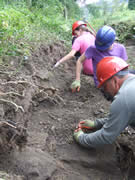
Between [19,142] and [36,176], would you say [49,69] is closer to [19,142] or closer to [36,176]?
[19,142]

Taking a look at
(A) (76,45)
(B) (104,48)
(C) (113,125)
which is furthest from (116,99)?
(A) (76,45)

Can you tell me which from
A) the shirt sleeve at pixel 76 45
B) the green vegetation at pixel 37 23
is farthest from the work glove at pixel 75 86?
the green vegetation at pixel 37 23

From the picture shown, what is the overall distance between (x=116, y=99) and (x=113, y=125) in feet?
0.81

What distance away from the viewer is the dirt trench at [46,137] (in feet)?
5.65

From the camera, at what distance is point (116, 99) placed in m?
1.60

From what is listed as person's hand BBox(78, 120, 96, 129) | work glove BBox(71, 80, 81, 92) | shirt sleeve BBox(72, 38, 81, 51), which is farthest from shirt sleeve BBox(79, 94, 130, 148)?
shirt sleeve BBox(72, 38, 81, 51)

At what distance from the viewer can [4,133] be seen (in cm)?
165

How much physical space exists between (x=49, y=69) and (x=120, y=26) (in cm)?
535

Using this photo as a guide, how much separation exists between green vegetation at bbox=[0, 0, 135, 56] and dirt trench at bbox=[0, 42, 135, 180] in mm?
332

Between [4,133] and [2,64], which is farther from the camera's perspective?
[2,64]

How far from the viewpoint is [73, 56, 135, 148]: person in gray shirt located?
61.1 inches

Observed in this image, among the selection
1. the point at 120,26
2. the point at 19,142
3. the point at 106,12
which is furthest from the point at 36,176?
the point at 106,12

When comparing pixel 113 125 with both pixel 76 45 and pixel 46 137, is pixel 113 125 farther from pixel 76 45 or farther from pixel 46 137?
pixel 76 45

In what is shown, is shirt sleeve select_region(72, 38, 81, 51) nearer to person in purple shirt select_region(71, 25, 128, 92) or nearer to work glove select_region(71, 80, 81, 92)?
person in purple shirt select_region(71, 25, 128, 92)
